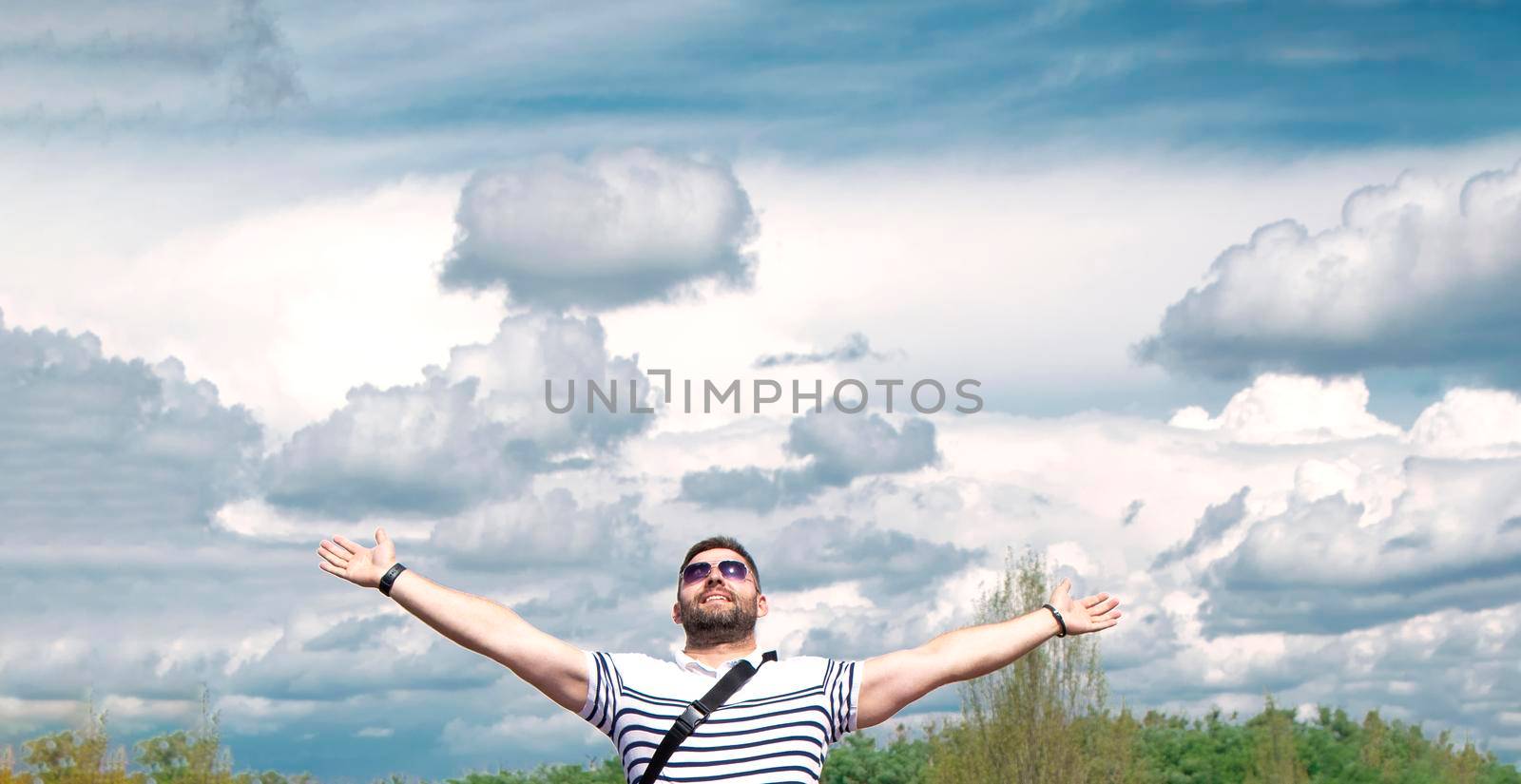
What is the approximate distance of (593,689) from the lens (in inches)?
247

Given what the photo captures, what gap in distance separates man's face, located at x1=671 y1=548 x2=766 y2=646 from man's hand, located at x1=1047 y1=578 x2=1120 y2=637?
55.0 inches

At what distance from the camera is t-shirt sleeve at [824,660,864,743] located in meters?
Answer: 6.29

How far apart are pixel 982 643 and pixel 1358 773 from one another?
40.6 meters

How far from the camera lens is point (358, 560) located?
6461 mm

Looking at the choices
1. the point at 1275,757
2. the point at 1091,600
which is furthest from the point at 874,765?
the point at 1091,600

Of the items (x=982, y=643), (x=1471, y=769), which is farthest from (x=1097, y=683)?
(x=982, y=643)

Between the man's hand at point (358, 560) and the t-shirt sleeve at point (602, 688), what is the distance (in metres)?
0.90

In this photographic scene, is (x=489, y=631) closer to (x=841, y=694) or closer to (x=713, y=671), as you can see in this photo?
(x=713, y=671)

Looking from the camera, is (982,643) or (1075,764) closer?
(982,643)

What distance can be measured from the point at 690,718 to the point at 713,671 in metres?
0.32

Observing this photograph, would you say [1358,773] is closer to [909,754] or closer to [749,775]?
[909,754]

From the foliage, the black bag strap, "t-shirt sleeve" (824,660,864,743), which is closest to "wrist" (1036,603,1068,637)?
"t-shirt sleeve" (824,660,864,743)

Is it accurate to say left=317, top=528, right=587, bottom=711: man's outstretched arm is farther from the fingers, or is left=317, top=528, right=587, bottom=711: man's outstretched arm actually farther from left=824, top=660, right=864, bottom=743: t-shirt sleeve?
the fingers

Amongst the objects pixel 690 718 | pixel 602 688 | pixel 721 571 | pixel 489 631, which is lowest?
pixel 690 718
